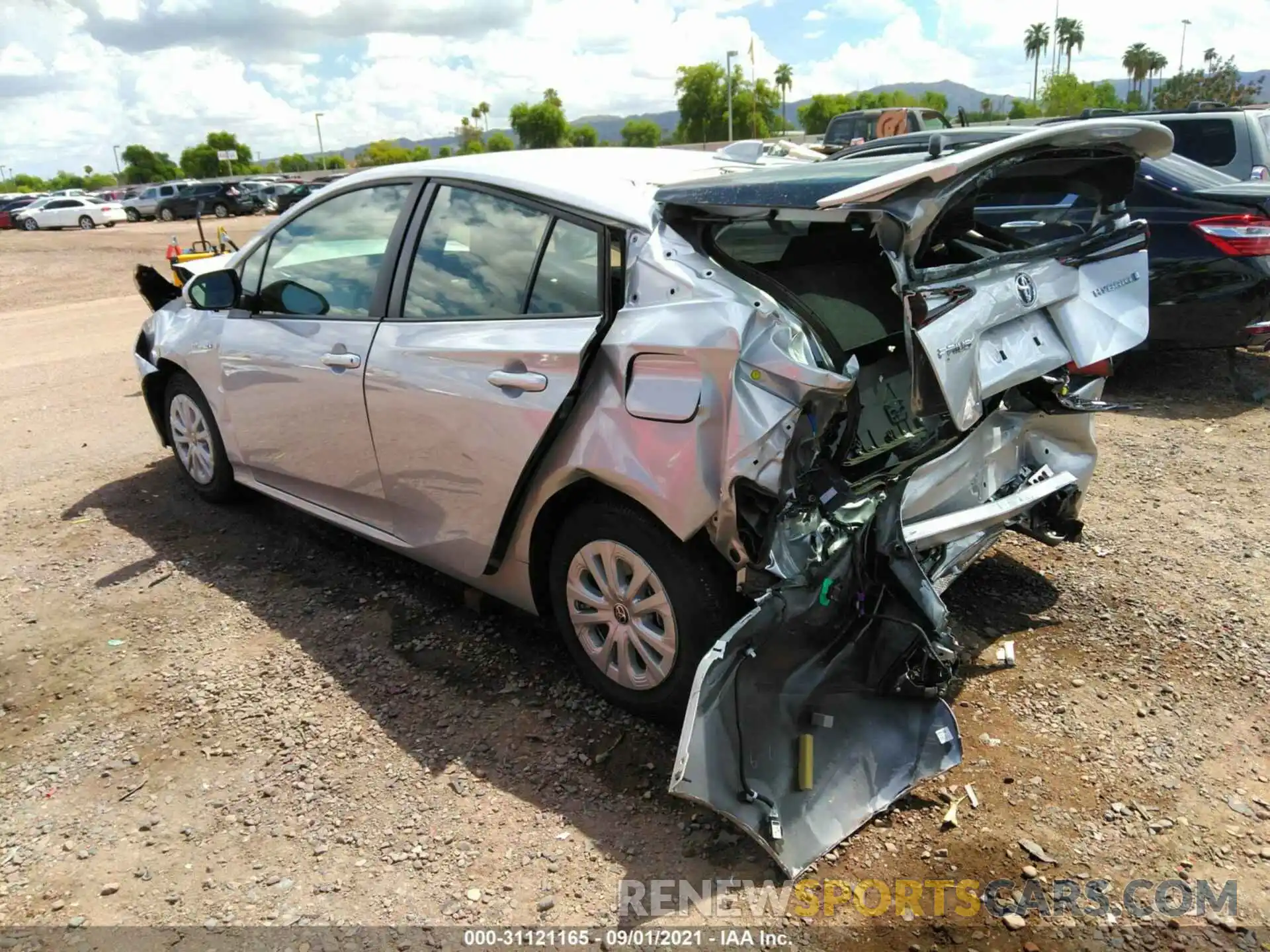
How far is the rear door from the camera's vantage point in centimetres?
259

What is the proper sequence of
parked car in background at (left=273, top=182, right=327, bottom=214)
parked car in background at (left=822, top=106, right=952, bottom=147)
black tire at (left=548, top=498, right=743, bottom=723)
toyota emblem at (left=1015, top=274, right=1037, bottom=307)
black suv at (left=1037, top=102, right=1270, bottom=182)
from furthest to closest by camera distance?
parked car in background at (left=273, top=182, right=327, bottom=214)
parked car in background at (left=822, top=106, right=952, bottom=147)
black suv at (left=1037, top=102, right=1270, bottom=182)
toyota emblem at (left=1015, top=274, right=1037, bottom=307)
black tire at (left=548, top=498, right=743, bottom=723)

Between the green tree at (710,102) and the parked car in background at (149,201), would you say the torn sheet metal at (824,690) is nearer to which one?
the parked car in background at (149,201)

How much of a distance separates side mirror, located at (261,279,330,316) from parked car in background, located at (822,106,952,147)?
47.3 ft

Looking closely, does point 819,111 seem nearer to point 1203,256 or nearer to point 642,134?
point 642,134

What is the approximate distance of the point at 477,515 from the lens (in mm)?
3449

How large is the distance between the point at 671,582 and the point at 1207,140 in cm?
847

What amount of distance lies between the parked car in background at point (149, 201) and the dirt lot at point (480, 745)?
142 feet

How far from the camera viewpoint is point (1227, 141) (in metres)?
8.61

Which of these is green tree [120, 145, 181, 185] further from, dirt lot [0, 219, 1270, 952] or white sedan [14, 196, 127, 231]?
dirt lot [0, 219, 1270, 952]

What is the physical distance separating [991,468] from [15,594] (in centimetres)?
440

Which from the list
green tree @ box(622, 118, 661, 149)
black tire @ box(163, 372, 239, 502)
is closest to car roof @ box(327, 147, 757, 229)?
black tire @ box(163, 372, 239, 502)

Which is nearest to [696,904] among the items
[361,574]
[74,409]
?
[361,574]

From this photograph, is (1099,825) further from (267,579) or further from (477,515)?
(267,579)

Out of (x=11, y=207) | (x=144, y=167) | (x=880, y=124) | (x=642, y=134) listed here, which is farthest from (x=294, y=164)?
(x=880, y=124)
